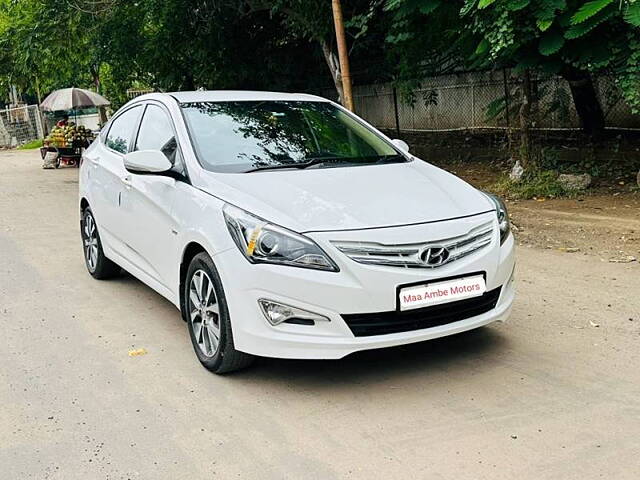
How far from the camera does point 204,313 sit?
448 cm

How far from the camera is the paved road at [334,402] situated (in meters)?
3.35

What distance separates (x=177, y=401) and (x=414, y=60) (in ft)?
29.4

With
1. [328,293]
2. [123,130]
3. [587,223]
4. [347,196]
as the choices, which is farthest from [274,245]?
[587,223]

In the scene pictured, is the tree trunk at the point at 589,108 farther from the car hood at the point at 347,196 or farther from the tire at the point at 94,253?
the tire at the point at 94,253

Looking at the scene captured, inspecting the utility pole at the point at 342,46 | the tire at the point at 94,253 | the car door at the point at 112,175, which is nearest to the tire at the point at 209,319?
the car door at the point at 112,175

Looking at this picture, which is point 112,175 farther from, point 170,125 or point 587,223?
point 587,223

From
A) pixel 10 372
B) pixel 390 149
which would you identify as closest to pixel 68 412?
pixel 10 372

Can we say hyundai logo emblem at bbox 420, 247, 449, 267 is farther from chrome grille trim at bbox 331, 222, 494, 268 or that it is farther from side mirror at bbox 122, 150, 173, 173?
side mirror at bbox 122, 150, 173, 173

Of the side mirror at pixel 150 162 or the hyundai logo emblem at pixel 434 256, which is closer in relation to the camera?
the hyundai logo emblem at pixel 434 256

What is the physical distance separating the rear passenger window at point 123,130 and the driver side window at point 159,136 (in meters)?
0.24

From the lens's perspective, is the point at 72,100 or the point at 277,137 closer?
the point at 277,137

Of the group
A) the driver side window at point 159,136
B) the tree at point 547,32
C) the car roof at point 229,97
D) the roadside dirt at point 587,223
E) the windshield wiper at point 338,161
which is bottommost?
the roadside dirt at point 587,223

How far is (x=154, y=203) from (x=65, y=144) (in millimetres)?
16291

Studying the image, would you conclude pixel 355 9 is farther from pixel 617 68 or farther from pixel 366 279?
pixel 366 279
